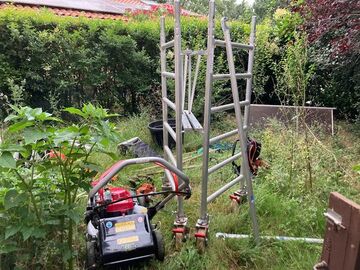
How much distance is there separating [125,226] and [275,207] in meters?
1.37

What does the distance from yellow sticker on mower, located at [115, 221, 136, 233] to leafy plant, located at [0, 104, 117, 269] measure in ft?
0.80

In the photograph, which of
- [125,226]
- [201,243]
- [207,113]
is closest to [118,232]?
[125,226]

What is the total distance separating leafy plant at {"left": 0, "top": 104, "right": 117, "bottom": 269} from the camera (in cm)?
158

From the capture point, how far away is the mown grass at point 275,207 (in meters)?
2.20

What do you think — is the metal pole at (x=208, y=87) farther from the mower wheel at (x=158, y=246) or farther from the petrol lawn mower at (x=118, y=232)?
the mower wheel at (x=158, y=246)

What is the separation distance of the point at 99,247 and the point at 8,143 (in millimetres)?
745

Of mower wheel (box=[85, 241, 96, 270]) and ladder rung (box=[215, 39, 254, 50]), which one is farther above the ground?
ladder rung (box=[215, 39, 254, 50])

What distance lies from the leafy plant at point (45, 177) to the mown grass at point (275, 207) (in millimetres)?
632

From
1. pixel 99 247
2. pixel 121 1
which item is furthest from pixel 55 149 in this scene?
pixel 121 1

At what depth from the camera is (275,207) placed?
2.75 metres

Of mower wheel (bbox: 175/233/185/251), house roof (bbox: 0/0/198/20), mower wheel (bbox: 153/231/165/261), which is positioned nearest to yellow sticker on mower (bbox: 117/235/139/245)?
mower wheel (bbox: 153/231/165/261)

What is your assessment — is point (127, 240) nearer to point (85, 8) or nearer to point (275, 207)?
point (275, 207)

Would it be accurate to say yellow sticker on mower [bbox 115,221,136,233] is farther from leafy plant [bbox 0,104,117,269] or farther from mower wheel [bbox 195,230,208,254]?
mower wheel [bbox 195,230,208,254]

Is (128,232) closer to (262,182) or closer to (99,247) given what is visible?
(99,247)
